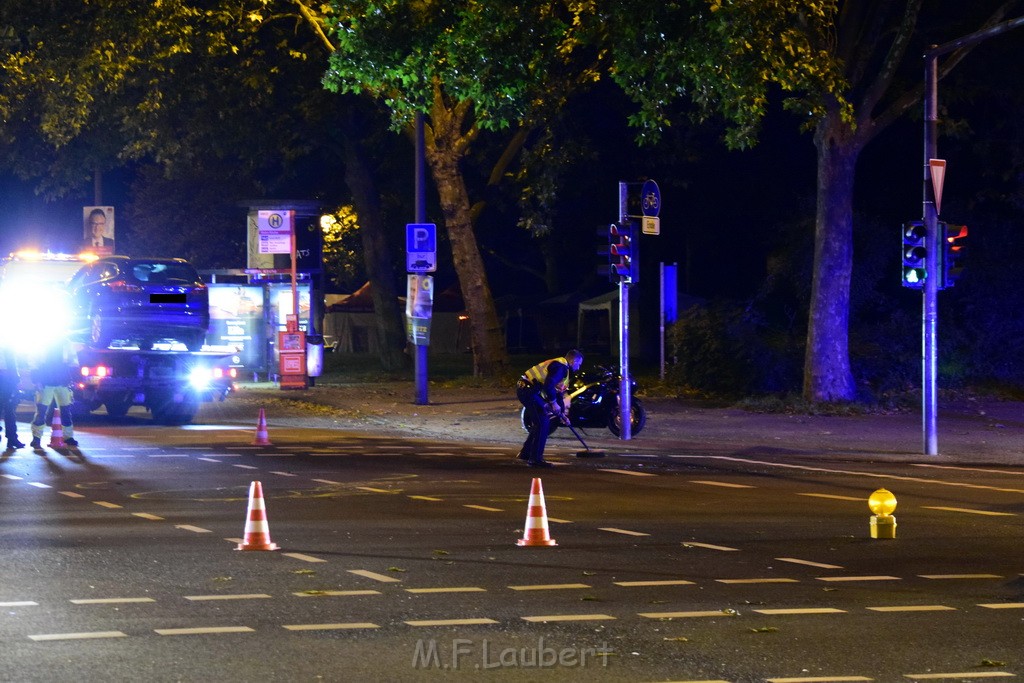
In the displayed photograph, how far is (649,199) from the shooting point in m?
23.7

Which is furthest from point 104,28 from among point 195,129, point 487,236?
point 487,236

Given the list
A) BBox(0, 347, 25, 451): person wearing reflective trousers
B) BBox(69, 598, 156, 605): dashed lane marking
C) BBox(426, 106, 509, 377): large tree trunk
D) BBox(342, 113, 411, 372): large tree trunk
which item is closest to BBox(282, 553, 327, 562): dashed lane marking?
BBox(69, 598, 156, 605): dashed lane marking

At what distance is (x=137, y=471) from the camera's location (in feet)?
59.8

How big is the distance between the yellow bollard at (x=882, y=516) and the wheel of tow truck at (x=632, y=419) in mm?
10948

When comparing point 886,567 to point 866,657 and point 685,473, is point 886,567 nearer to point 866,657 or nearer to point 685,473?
point 866,657

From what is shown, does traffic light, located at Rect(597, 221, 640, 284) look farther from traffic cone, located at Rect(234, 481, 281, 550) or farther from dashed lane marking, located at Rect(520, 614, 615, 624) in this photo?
dashed lane marking, located at Rect(520, 614, 615, 624)

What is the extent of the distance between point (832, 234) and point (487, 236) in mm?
29338

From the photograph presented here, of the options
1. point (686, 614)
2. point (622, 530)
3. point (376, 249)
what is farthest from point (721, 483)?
point (376, 249)

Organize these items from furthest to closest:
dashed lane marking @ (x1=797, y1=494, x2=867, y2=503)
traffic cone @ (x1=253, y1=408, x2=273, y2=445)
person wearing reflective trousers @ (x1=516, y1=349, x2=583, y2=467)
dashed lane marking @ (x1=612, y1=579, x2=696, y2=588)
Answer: traffic cone @ (x1=253, y1=408, x2=273, y2=445) → person wearing reflective trousers @ (x1=516, y1=349, x2=583, y2=467) → dashed lane marking @ (x1=797, y1=494, x2=867, y2=503) → dashed lane marking @ (x1=612, y1=579, x2=696, y2=588)

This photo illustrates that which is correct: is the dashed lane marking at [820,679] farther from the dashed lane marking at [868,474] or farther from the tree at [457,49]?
the tree at [457,49]

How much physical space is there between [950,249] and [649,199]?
4.45 m

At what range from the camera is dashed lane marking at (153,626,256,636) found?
28.6ft

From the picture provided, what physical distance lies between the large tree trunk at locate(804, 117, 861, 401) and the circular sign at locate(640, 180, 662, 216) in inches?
227

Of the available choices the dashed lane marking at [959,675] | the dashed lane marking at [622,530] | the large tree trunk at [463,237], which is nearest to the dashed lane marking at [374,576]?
the dashed lane marking at [622,530]
